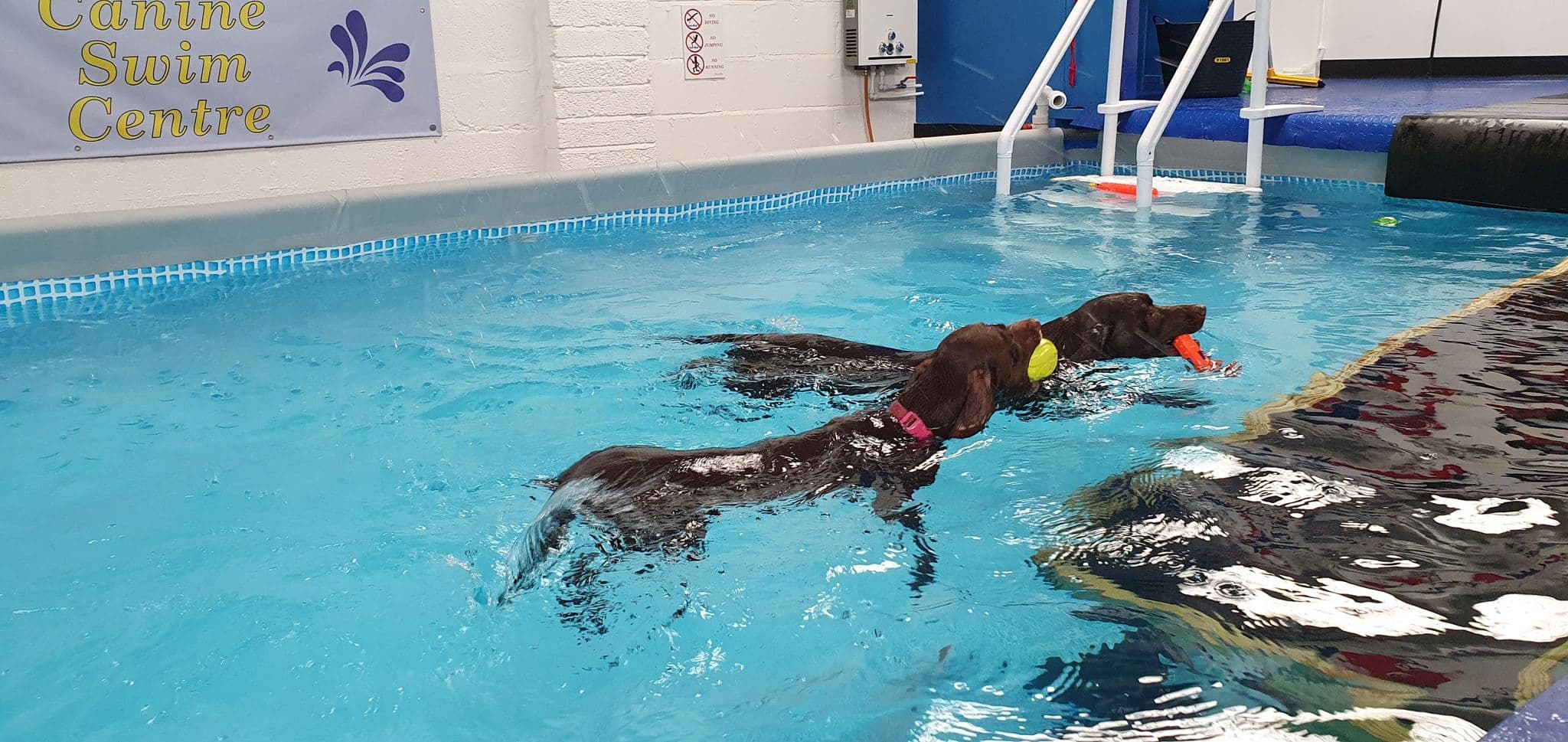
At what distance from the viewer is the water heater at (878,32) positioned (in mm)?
9469

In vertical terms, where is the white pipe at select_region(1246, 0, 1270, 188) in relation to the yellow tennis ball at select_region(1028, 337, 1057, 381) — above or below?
above

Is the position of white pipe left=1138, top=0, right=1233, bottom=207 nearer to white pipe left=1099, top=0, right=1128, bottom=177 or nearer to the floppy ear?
white pipe left=1099, top=0, right=1128, bottom=177

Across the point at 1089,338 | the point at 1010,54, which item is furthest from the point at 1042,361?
the point at 1010,54

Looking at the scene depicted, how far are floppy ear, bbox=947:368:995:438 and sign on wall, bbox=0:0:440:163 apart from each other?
5.81m

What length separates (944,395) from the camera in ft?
8.84

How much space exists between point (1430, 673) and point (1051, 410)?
1.56 metres

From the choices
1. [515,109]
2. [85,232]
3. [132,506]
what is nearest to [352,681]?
[132,506]

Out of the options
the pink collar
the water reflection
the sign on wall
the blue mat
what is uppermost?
the sign on wall

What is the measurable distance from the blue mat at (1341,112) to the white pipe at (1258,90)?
0.39 meters

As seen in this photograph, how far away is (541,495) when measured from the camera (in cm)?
289

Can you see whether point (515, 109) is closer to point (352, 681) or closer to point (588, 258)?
point (588, 258)

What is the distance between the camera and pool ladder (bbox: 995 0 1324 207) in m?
6.98

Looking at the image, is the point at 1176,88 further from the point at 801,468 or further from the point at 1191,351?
the point at 801,468

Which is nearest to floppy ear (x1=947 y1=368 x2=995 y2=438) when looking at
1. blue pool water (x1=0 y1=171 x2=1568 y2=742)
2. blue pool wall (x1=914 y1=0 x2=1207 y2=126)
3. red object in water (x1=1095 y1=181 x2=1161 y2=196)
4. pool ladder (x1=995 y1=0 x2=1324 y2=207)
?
blue pool water (x1=0 y1=171 x2=1568 y2=742)
